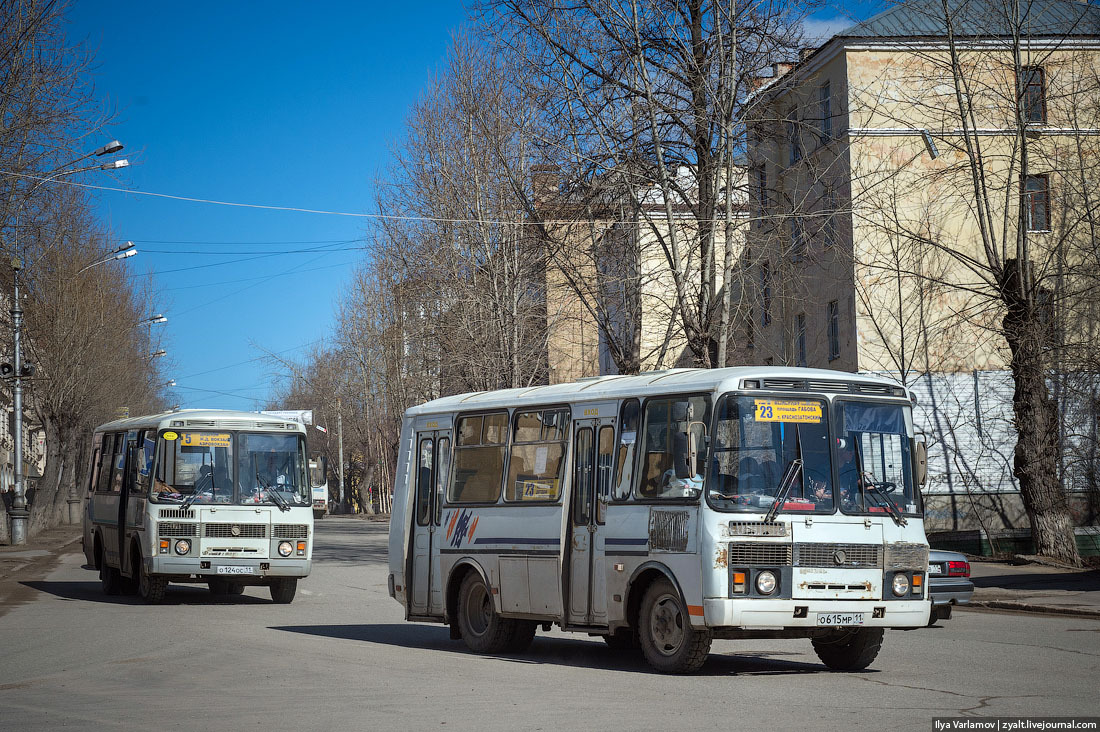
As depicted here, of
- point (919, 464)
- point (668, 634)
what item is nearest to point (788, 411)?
point (919, 464)

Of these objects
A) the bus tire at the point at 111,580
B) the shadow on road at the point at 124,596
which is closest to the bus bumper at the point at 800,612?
the shadow on road at the point at 124,596

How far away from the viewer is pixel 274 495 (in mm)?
20422

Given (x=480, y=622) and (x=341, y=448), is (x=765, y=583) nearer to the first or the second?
(x=480, y=622)

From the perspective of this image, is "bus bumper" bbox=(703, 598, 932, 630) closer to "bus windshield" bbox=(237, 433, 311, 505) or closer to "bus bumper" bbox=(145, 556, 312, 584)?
"bus bumper" bbox=(145, 556, 312, 584)

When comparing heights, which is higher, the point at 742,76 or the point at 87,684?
the point at 742,76

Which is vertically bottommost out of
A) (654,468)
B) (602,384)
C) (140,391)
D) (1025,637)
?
(1025,637)

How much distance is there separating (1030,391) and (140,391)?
5244 centimetres

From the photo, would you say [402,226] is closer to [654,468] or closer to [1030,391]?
[1030,391]

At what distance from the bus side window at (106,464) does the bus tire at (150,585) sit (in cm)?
252

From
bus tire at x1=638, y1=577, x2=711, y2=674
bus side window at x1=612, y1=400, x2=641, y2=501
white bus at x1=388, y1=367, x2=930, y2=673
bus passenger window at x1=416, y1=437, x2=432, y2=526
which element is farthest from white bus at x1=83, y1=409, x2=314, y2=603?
bus tire at x1=638, y1=577, x2=711, y2=674

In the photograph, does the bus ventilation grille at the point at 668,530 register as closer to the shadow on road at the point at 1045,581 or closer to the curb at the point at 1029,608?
the curb at the point at 1029,608

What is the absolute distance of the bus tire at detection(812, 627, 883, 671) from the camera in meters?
12.1

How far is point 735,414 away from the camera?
11500 millimetres

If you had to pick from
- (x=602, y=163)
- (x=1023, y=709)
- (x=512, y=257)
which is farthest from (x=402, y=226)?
(x=1023, y=709)
